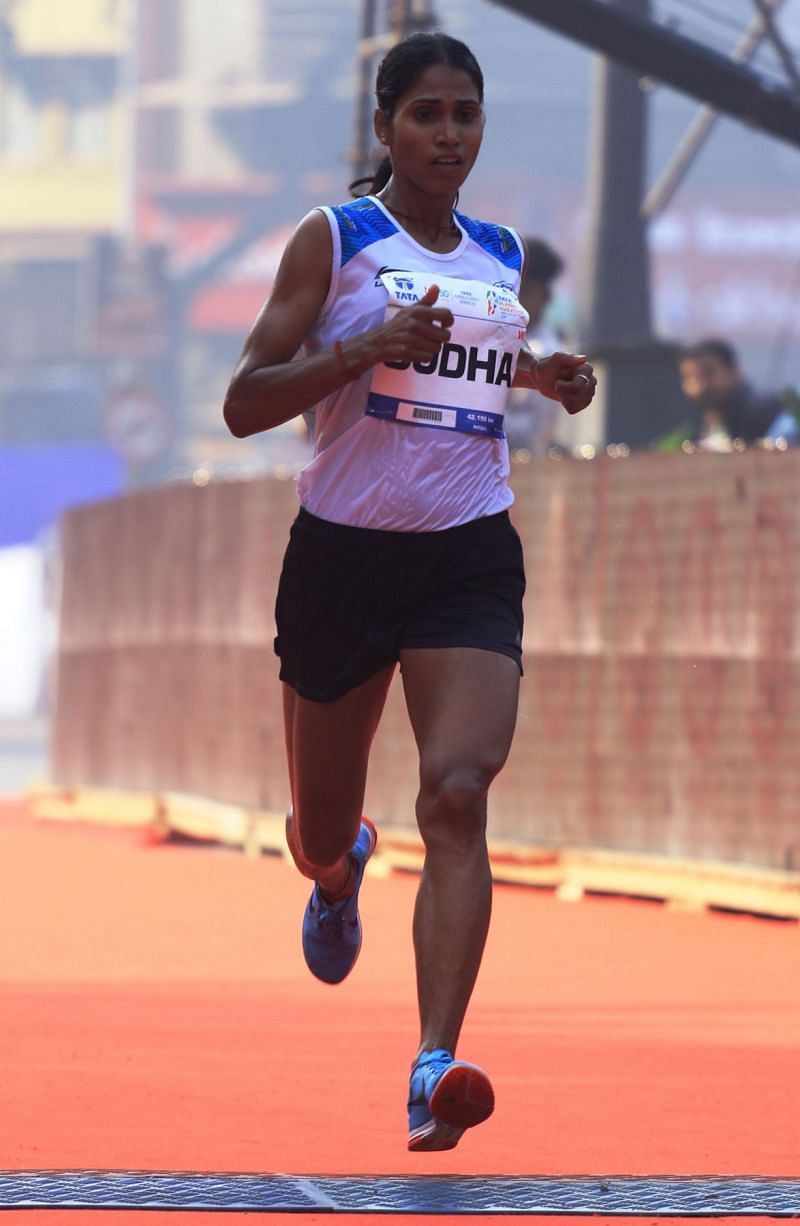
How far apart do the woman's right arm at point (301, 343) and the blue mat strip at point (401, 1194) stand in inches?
52.7

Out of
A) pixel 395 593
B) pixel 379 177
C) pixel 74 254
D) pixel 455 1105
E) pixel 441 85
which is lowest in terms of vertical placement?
pixel 455 1105

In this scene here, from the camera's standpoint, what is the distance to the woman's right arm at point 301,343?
4797 millimetres

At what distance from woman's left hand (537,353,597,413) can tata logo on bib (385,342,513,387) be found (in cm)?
15

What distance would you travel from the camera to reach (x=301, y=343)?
511cm

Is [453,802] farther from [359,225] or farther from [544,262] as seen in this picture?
[544,262]

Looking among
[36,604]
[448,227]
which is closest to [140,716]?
[448,227]

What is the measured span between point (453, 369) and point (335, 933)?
1533mm

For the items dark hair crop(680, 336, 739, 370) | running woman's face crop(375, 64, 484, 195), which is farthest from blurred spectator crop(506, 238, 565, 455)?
running woman's face crop(375, 64, 484, 195)

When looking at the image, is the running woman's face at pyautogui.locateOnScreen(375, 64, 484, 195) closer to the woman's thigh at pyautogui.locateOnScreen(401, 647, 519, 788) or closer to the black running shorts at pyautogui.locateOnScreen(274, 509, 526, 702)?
the black running shorts at pyautogui.locateOnScreen(274, 509, 526, 702)

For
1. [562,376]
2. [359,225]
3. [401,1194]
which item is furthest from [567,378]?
[401,1194]

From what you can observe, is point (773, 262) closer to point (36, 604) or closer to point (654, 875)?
point (36, 604)

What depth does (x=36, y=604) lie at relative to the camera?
41.0 metres

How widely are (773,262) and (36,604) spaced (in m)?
40.5

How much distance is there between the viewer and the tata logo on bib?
504 centimetres
